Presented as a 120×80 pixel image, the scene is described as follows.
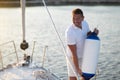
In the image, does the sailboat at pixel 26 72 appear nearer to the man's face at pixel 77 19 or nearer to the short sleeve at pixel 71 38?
the short sleeve at pixel 71 38

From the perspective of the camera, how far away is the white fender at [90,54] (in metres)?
8.55

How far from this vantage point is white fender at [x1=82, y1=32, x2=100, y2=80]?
855 cm

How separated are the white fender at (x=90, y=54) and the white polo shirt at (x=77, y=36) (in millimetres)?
226

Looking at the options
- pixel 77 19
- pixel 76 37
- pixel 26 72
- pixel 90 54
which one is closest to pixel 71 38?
pixel 76 37

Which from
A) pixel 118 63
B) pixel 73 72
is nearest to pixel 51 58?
pixel 118 63

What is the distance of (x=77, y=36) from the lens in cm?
870

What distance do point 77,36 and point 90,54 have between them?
1.67ft

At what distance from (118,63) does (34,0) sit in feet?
367

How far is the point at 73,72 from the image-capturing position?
352 inches

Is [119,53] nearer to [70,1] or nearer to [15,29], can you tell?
[15,29]

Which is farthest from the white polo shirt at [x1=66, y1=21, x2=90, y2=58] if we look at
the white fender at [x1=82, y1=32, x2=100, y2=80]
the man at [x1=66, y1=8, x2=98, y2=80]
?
the white fender at [x1=82, y1=32, x2=100, y2=80]

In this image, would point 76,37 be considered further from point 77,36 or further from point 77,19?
point 77,19

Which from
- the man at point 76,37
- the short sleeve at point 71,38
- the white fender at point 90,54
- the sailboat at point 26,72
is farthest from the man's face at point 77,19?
the sailboat at point 26,72

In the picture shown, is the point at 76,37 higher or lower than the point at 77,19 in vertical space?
lower
